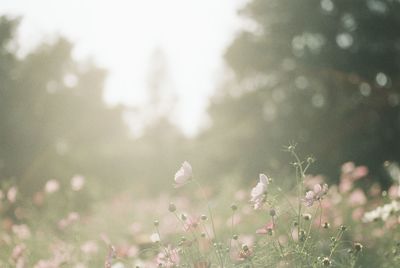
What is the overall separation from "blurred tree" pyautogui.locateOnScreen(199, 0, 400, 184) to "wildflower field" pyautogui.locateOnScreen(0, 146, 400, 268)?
355 centimetres

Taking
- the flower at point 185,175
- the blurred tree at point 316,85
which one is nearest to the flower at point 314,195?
the flower at point 185,175

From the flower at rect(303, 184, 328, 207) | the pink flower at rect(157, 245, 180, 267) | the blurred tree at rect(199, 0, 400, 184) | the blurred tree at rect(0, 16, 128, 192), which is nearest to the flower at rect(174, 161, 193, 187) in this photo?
the pink flower at rect(157, 245, 180, 267)

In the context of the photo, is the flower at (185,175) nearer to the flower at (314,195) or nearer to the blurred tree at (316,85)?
the flower at (314,195)

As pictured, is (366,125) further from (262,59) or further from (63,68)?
(63,68)

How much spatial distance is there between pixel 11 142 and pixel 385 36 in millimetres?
11156

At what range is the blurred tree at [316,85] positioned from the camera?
1159cm

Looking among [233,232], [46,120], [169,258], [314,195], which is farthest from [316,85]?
[169,258]

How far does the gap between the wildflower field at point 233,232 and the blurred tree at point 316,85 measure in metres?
3.55

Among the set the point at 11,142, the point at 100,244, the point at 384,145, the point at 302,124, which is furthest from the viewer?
the point at 11,142

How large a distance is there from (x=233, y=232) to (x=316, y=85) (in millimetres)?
9687

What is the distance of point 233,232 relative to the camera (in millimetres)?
3426

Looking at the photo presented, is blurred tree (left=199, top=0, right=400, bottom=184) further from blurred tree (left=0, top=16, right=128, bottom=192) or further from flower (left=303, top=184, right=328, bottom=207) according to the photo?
flower (left=303, top=184, right=328, bottom=207)

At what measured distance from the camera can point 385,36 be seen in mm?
11906

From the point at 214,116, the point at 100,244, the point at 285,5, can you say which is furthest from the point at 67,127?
the point at 100,244
